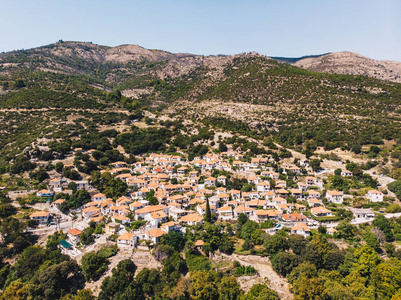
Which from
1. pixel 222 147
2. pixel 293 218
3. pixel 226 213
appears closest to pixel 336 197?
pixel 293 218

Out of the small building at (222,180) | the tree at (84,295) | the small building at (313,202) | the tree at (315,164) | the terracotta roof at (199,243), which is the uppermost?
the tree at (315,164)

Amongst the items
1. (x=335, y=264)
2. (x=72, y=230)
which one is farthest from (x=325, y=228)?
(x=72, y=230)

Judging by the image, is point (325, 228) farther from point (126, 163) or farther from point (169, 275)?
point (126, 163)

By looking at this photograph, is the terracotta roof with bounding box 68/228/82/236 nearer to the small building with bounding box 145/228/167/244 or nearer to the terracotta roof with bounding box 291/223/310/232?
the small building with bounding box 145/228/167/244

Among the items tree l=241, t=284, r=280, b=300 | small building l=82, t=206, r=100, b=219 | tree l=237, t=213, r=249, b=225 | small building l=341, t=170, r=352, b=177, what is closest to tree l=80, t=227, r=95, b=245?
small building l=82, t=206, r=100, b=219

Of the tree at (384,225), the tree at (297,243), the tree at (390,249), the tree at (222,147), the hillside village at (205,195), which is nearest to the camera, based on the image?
the hillside village at (205,195)

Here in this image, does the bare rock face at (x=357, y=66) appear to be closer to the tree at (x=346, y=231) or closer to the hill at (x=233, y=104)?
the hill at (x=233, y=104)

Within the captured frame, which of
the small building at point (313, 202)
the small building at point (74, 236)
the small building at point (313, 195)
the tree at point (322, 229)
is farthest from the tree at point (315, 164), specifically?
the small building at point (74, 236)
